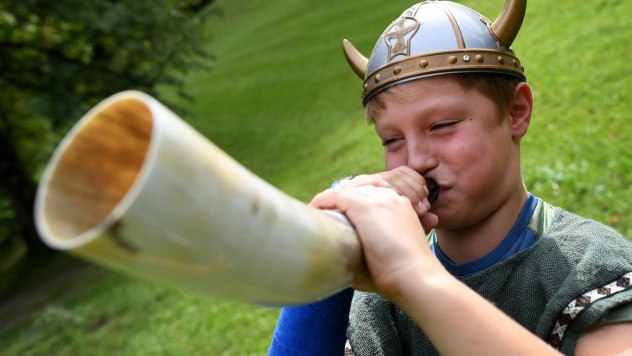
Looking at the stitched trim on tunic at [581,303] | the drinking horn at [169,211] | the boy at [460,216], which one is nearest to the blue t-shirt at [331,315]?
the boy at [460,216]

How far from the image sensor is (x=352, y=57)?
2.20 meters

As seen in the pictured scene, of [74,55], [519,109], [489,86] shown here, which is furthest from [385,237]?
[74,55]

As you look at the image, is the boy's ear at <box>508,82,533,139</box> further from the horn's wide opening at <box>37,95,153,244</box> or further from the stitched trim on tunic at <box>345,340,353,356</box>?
the horn's wide opening at <box>37,95,153,244</box>

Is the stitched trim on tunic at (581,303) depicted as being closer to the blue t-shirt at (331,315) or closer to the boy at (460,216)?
the boy at (460,216)

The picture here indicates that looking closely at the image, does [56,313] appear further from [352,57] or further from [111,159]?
[111,159]

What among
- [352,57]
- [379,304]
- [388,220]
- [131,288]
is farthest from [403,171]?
[131,288]

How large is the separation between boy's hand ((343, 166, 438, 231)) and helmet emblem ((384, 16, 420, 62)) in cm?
37

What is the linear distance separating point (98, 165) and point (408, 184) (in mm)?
790

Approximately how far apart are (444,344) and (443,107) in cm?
69

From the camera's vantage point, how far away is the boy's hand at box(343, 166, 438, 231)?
1531mm

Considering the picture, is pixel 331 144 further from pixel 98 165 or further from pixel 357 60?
Answer: pixel 98 165

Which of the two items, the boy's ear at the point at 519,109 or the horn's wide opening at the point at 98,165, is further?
the boy's ear at the point at 519,109

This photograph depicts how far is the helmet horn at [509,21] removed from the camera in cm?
191

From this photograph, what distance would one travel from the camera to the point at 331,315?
1963 millimetres
